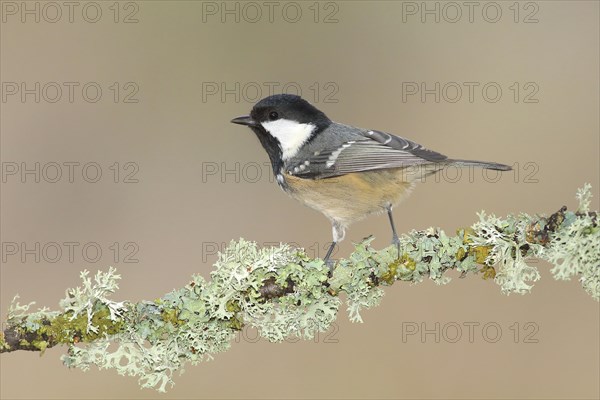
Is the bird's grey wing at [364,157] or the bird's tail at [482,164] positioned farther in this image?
the bird's grey wing at [364,157]

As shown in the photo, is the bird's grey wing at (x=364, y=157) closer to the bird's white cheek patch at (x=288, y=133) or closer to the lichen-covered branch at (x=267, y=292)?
the bird's white cheek patch at (x=288, y=133)

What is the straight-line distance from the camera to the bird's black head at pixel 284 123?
4082mm

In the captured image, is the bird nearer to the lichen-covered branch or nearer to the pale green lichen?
the lichen-covered branch

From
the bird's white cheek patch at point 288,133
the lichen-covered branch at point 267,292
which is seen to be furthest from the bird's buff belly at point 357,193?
the lichen-covered branch at point 267,292

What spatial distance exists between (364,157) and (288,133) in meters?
0.49

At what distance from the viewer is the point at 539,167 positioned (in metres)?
6.04

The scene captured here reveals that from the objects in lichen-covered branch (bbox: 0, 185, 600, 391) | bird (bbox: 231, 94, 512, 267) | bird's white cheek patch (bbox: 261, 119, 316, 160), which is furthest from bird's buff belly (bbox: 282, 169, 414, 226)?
lichen-covered branch (bbox: 0, 185, 600, 391)

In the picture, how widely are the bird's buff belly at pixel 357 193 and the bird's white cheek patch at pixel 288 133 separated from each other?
0.28 metres

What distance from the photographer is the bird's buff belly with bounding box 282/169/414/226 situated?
382 cm

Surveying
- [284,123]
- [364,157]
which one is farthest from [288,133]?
[364,157]

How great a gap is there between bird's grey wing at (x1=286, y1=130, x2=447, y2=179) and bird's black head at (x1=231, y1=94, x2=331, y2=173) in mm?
153

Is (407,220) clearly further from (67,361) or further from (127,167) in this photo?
(67,361)

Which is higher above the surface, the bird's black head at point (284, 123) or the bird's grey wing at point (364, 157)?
the bird's black head at point (284, 123)

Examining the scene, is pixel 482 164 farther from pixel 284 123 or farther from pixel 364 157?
pixel 284 123
